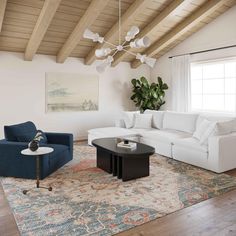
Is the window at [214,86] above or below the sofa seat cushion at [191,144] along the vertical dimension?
above

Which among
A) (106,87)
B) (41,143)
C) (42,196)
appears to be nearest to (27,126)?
(41,143)

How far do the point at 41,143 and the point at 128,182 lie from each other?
183 cm

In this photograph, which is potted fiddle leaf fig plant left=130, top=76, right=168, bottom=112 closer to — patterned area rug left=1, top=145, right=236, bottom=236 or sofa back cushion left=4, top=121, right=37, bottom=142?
patterned area rug left=1, top=145, right=236, bottom=236

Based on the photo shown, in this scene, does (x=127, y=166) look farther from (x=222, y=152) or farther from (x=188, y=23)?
(x=188, y=23)

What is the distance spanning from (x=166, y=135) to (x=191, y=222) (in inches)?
107

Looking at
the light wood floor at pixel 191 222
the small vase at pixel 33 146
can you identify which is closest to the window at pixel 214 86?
the light wood floor at pixel 191 222

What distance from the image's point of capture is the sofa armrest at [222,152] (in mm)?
3957

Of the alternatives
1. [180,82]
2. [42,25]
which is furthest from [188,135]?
[42,25]

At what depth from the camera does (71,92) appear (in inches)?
267

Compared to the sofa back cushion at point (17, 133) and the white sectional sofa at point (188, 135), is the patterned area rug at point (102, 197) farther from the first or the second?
the sofa back cushion at point (17, 133)

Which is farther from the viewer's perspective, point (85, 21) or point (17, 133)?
point (85, 21)

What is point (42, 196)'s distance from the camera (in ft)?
10.4

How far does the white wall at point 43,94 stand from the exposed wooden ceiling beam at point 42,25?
0.42 meters

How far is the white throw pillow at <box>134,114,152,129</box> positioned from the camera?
6143mm
